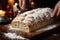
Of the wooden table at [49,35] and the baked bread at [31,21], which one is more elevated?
the baked bread at [31,21]

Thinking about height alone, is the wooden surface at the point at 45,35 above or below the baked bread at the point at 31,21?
below

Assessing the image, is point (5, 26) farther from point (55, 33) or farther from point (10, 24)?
point (55, 33)

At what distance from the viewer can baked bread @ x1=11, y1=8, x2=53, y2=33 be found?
869mm

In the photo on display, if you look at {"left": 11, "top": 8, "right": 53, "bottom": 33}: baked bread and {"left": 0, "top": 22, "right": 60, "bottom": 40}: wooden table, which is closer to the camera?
{"left": 0, "top": 22, "right": 60, "bottom": 40}: wooden table

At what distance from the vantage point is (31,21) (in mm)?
914

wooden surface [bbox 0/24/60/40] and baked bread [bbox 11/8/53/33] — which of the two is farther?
baked bread [bbox 11/8/53/33]

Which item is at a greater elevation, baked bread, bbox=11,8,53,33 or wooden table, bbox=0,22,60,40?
baked bread, bbox=11,8,53,33

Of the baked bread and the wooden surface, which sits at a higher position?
the baked bread

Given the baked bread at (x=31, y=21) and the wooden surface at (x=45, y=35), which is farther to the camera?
the baked bread at (x=31, y=21)

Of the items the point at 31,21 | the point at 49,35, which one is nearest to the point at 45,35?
the point at 49,35

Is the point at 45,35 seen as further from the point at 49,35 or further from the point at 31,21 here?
the point at 31,21

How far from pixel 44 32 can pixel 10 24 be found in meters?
0.29

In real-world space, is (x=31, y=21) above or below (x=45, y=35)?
above

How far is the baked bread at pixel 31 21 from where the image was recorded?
87 cm
